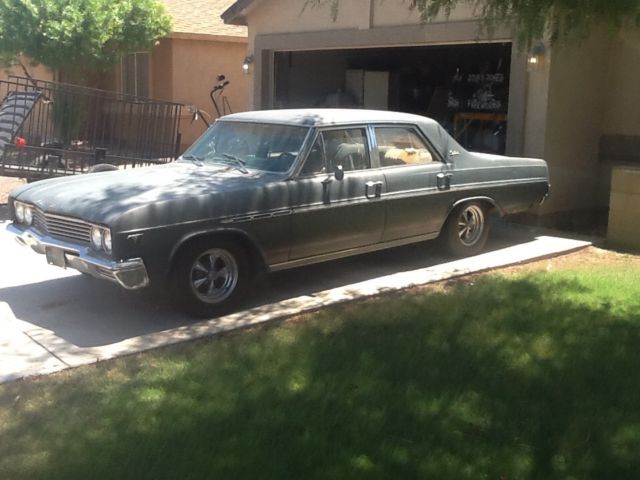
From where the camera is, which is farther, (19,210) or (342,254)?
(342,254)

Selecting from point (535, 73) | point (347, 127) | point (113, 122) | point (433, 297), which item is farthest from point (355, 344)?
point (113, 122)

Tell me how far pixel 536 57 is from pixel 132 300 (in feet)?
18.5

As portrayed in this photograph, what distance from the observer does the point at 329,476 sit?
3.89 meters

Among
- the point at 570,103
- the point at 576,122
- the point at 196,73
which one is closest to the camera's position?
the point at 570,103

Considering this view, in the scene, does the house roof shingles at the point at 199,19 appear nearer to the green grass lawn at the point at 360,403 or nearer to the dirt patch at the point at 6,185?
the dirt patch at the point at 6,185

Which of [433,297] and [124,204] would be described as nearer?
[124,204]

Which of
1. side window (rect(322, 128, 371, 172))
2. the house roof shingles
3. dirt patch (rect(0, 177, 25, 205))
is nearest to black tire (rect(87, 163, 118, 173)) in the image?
dirt patch (rect(0, 177, 25, 205))

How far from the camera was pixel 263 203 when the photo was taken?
6.68 meters

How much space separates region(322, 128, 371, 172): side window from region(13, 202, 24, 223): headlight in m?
2.66

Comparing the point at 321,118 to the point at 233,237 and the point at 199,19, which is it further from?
the point at 199,19

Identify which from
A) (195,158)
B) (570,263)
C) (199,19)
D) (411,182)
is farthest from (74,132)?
(199,19)

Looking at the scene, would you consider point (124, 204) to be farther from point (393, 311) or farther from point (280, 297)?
point (393, 311)

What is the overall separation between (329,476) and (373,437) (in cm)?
49

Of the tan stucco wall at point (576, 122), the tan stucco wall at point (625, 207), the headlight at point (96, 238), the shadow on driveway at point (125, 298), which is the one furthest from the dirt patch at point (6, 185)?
the tan stucco wall at point (625, 207)
